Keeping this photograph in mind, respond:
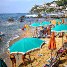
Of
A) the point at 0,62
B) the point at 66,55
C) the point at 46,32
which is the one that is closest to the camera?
the point at 0,62

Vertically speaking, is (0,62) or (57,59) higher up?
(0,62)

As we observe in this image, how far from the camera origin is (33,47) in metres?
11.8

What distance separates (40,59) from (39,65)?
1.31 metres

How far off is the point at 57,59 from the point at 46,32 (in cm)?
1362

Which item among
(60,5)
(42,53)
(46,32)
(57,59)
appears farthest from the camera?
(60,5)

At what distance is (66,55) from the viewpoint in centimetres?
1544

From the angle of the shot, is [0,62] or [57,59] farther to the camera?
[57,59]

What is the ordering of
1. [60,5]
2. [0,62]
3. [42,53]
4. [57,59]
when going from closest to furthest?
[0,62] < [57,59] < [42,53] < [60,5]

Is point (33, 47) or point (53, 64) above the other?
point (33, 47)

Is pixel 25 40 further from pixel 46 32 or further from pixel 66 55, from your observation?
pixel 46 32

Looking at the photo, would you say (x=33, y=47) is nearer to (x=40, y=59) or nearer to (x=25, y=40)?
Answer: (x=25, y=40)

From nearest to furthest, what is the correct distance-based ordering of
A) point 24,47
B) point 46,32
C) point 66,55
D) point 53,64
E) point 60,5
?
point 24,47
point 53,64
point 66,55
point 46,32
point 60,5

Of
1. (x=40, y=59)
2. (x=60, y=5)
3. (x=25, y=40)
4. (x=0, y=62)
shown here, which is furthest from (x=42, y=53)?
(x=60, y=5)

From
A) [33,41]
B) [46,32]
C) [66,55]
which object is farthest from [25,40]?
[46,32]
